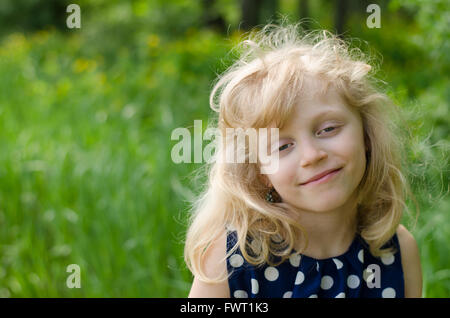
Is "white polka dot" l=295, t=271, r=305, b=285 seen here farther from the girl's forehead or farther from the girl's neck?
the girl's forehead

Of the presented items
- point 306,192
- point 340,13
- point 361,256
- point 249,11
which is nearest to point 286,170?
point 306,192

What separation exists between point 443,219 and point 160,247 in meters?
1.32

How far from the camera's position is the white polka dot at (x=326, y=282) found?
1486mm

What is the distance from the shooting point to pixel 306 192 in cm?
134

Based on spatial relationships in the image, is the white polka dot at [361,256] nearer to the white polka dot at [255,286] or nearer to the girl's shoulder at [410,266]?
the girl's shoulder at [410,266]

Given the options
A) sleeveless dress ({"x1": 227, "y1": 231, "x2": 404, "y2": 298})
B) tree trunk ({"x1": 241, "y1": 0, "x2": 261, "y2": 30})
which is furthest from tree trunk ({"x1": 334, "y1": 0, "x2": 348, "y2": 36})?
sleeveless dress ({"x1": 227, "y1": 231, "x2": 404, "y2": 298})

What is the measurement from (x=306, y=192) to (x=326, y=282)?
310mm

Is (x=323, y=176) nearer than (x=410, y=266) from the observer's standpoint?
Yes

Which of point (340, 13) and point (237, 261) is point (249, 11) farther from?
point (237, 261)

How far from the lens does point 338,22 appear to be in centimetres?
760

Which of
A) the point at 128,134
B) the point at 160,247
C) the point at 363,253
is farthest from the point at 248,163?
the point at 128,134

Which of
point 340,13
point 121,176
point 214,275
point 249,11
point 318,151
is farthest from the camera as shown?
point 340,13

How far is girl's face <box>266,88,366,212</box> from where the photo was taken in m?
1.32

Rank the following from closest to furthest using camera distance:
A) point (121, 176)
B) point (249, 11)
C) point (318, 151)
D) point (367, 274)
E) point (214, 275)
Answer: point (318, 151), point (214, 275), point (367, 274), point (121, 176), point (249, 11)
